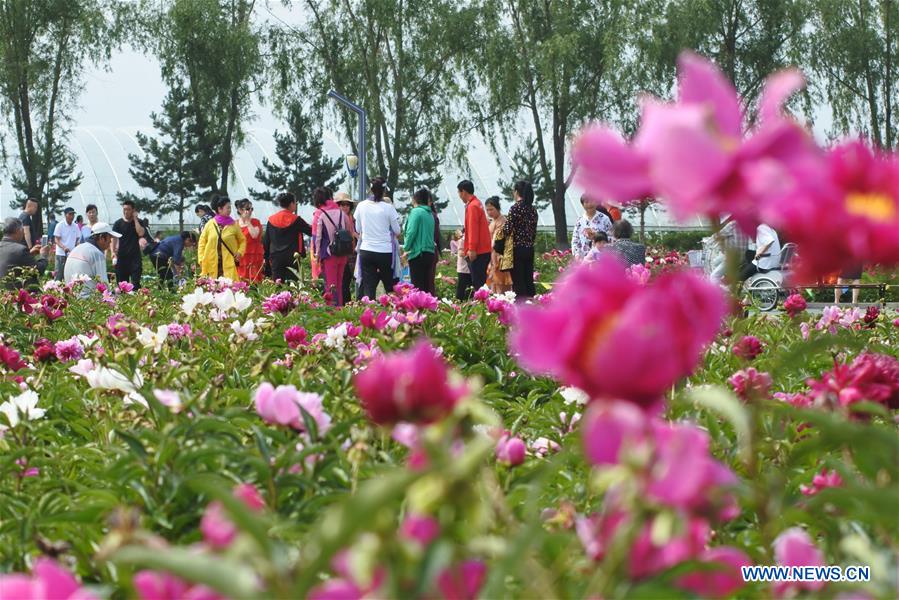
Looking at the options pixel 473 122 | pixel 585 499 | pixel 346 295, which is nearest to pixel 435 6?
pixel 473 122

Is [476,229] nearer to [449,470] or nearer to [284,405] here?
[284,405]

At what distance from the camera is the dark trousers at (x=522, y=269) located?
10242 mm

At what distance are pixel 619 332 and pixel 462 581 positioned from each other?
22cm

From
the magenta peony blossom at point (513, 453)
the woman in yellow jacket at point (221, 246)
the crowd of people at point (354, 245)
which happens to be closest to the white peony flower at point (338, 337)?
the magenta peony blossom at point (513, 453)

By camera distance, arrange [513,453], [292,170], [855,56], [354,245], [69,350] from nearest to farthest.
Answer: [513,453]
[69,350]
[354,245]
[855,56]
[292,170]

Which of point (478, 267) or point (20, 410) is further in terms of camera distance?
point (478, 267)

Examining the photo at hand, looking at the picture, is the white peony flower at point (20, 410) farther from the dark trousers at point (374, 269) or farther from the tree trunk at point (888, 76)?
the tree trunk at point (888, 76)

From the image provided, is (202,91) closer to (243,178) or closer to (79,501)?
(243,178)

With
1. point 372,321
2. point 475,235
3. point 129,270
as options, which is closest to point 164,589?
point 372,321

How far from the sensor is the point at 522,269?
1030 cm

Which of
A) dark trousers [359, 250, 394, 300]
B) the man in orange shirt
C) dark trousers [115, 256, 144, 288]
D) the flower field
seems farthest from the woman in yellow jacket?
the flower field

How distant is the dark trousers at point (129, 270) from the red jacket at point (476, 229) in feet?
13.3

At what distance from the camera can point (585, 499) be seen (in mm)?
2264

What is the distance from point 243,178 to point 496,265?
42732 mm
